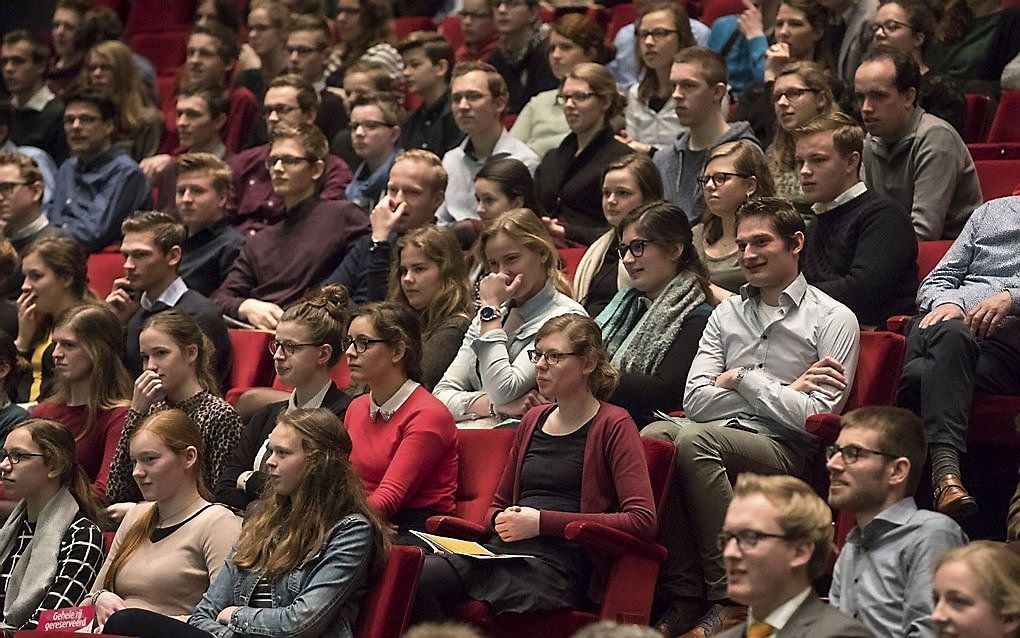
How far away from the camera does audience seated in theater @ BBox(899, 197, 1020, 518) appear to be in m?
3.99

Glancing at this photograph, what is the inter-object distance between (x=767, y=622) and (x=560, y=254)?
7.76ft

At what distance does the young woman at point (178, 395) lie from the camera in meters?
4.63

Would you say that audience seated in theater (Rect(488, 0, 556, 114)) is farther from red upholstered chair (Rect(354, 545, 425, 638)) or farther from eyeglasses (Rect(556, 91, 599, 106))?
red upholstered chair (Rect(354, 545, 425, 638))

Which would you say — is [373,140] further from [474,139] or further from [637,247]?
[637,247]

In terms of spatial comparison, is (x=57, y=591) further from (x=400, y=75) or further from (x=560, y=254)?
(x=400, y=75)

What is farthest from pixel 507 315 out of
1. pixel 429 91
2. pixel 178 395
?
pixel 429 91

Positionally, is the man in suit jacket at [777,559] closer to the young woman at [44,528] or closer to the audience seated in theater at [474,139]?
the young woman at [44,528]

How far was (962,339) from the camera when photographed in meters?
4.11

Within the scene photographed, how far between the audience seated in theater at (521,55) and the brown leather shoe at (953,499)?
3.50m

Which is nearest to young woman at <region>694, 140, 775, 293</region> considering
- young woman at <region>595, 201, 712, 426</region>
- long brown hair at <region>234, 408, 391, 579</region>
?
young woman at <region>595, 201, 712, 426</region>

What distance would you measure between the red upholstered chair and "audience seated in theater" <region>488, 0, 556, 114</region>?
3.60m

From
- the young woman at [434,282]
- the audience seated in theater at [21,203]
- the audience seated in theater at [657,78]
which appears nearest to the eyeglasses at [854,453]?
the young woman at [434,282]

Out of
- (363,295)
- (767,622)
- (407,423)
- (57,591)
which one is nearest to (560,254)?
(363,295)

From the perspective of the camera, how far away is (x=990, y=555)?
289 cm
